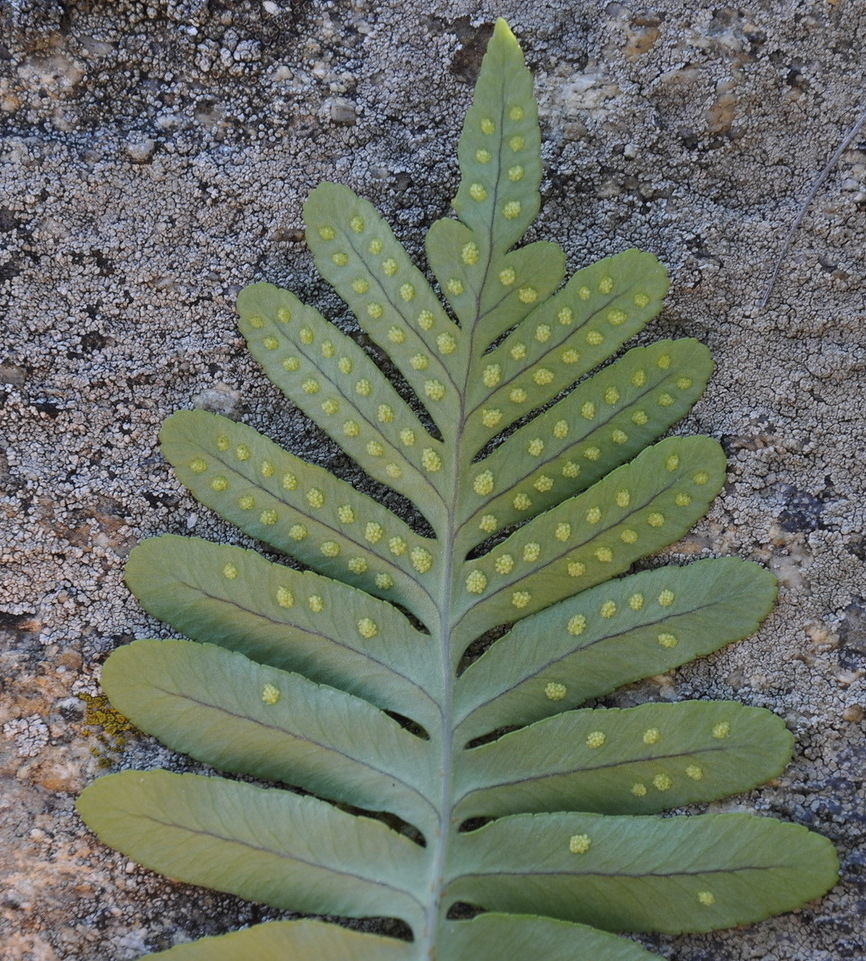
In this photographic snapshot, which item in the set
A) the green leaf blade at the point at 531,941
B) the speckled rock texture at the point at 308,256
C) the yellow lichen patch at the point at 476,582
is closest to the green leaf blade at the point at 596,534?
the yellow lichen patch at the point at 476,582

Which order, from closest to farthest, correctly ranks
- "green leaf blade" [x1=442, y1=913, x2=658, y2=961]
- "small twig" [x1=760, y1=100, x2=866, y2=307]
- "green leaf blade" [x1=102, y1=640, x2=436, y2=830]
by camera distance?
"green leaf blade" [x1=442, y1=913, x2=658, y2=961]
"green leaf blade" [x1=102, y1=640, x2=436, y2=830]
"small twig" [x1=760, y1=100, x2=866, y2=307]

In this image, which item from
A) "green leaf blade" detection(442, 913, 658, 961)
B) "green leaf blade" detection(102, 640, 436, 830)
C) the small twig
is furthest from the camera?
the small twig

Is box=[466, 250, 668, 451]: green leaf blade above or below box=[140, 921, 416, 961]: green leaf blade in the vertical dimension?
above

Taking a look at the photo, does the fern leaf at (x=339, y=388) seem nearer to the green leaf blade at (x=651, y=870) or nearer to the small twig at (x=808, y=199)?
the green leaf blade at (x=651, y=870)

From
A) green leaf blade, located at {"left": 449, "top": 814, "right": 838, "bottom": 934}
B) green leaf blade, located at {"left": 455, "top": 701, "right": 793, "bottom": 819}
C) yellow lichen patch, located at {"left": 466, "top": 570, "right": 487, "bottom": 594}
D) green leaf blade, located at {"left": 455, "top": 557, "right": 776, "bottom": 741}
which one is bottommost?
green leaf blade, located at {"left": 449, "top": 814, "right": 838, "bottom": 934}

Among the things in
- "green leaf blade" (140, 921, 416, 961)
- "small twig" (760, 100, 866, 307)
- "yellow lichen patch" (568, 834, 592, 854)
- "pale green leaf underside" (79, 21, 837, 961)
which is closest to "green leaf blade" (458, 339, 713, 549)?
"pale green leaf underside" (79, 21, 837, 961)

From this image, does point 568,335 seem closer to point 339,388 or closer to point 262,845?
point 339,388

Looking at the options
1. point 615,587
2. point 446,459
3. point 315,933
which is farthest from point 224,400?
point 315,933

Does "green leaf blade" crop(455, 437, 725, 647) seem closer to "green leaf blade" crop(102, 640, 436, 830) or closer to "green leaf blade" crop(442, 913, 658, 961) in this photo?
"green leaf blade" crop(102, 640, 436, 830)

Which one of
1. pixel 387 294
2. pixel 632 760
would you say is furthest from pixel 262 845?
pixel 387 294
